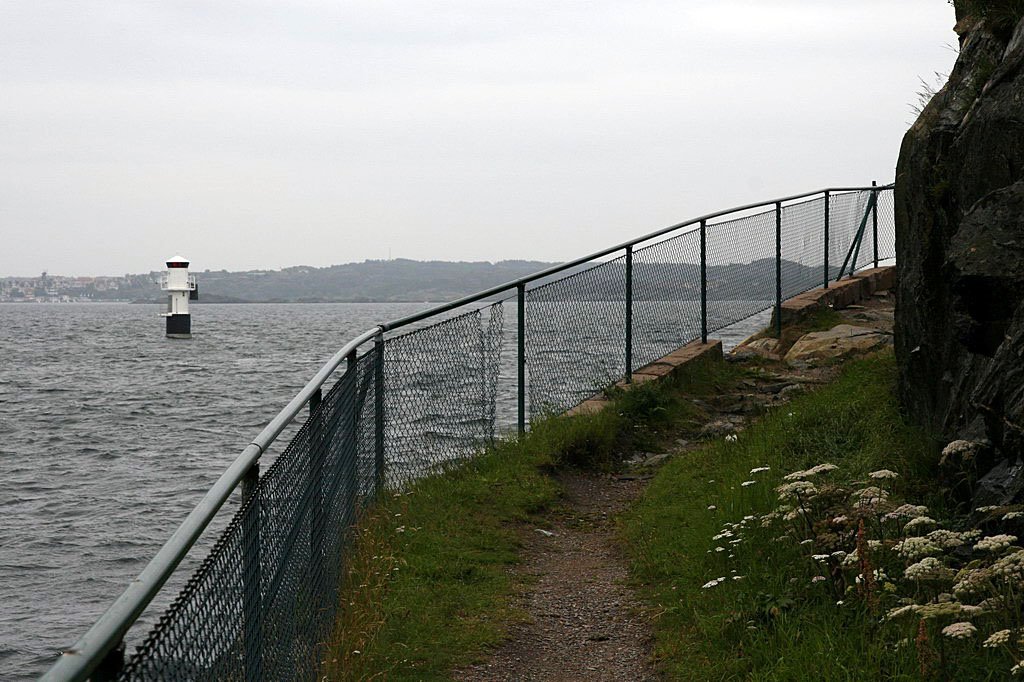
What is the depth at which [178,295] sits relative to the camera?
110m

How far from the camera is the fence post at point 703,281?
12.7 meters

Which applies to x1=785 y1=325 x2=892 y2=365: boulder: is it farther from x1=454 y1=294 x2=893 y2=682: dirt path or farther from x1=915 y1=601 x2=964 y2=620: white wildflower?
x1=915 y1=601 x2=964 y2=620: white wildflower

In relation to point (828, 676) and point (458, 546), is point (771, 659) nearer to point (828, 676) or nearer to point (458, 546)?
point (828, 676)

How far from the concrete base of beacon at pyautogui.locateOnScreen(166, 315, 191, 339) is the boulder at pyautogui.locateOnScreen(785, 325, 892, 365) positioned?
97627 millimetres

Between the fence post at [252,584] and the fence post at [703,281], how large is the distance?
976cm

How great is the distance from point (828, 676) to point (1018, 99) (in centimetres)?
350

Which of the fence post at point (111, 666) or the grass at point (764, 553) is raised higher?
the fence post at point (111, 666)

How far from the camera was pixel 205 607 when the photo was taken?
2.79m

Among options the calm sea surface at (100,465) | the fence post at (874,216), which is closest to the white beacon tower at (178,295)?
the calm sea surface at (100,465)

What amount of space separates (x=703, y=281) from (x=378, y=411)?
6244 millimetres

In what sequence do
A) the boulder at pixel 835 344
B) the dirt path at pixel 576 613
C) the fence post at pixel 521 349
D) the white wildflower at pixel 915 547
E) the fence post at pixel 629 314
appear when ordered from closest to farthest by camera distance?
the white wildflower at pixel 915 547, the dirt path at pixel 576 613, the fence post at pixel 521 349, the fence post at pixel 629 314, the boulder at pixel 835 344

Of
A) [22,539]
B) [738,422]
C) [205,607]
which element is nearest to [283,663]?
[205,607]

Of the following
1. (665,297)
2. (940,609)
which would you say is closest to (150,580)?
(940,609)

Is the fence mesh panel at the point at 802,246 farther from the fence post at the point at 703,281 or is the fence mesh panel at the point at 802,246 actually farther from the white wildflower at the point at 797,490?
the white wildflower at the point at 797,490
